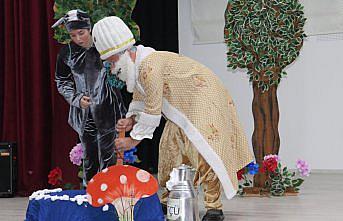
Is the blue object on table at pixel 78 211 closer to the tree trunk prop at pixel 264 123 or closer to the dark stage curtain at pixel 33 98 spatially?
the tree trunk prop at pixel 264 123

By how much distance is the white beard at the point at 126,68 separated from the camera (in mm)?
2793

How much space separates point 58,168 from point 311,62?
114 inches

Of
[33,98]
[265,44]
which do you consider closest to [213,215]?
[265,44]

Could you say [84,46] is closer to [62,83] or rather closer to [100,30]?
[62,83]

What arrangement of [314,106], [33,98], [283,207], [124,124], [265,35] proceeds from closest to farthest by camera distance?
1. [124,124]
2. [283,207]
3. [265,35]
4. [33,98]
5. [314,106]

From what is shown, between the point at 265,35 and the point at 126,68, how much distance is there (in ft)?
5.93

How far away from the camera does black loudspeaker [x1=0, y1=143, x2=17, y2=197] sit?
4.87m

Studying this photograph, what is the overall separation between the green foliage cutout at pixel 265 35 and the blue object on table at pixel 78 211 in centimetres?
202

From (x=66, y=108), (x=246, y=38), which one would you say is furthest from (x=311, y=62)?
(x=66, y=108)

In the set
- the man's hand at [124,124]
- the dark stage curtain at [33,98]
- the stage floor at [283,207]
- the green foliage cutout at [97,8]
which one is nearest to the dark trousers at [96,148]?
the stage floor at [283,207]

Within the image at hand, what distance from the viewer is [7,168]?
192 inches

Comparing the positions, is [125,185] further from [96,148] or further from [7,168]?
[7,168]

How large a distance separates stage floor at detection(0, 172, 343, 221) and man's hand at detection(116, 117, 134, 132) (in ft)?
2.86

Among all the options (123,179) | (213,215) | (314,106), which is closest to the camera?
(123,179)
